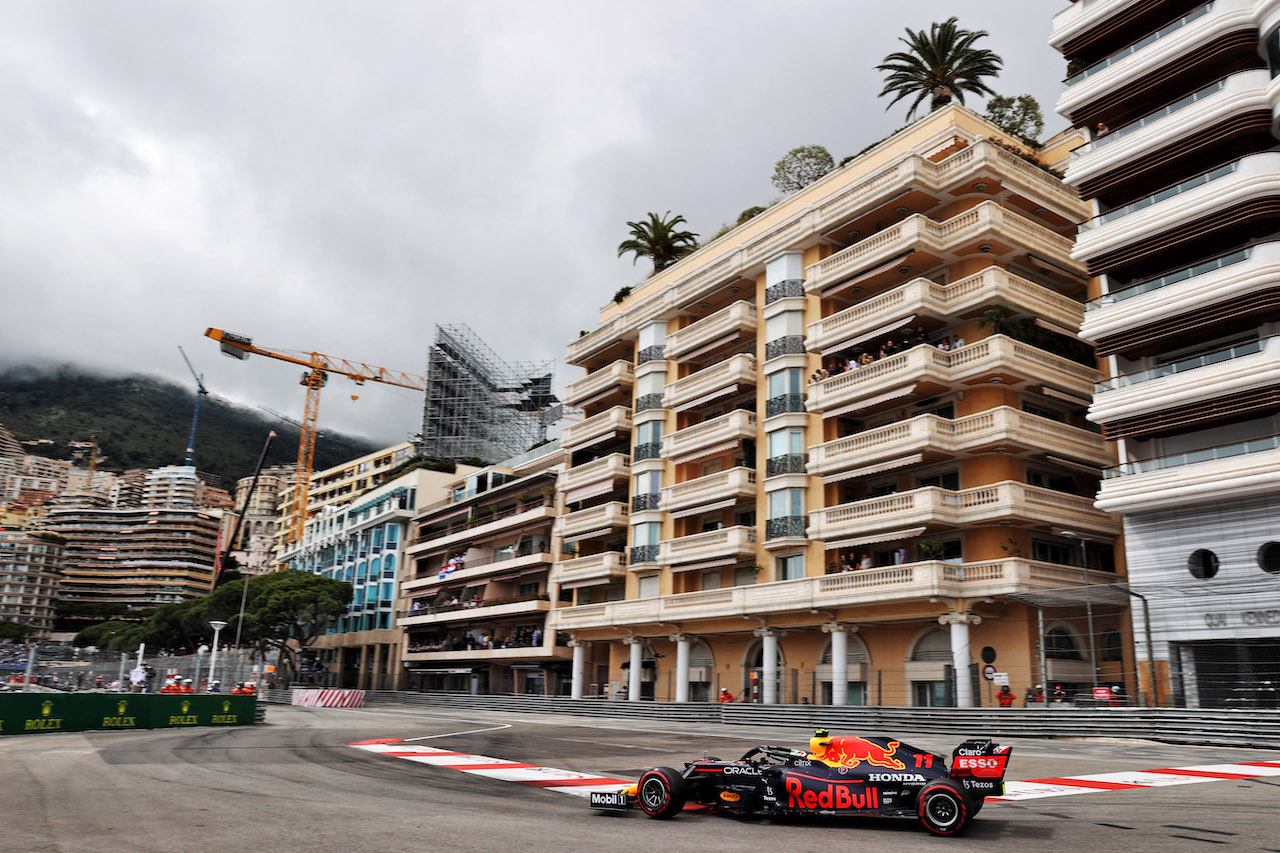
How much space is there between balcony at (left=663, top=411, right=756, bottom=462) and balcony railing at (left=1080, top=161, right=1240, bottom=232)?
1694 cm

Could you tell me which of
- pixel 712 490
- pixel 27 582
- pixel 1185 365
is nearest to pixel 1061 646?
pixel 1185 365

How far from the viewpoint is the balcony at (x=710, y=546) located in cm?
4409

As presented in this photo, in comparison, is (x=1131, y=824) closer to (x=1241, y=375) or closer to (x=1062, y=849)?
(x=1062, y=849)

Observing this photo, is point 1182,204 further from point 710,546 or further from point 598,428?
point 598,428

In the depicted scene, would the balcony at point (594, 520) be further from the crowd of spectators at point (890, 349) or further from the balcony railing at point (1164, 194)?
the balcony railing at point (1164, 194)

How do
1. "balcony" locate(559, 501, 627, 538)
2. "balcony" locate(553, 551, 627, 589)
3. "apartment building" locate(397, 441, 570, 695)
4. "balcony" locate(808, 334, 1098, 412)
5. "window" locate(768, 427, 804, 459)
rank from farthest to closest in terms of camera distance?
"apartment building" locate(397, 441, 570, 695)
"balcony" locate(559, 501, 627, 538)
"balcony" locate(553, 551, 627, 589)
"window" locate(768, 427, 804, 459)
"balcony" locate(808, 334, 1098, 412)

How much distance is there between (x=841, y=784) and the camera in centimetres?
1214

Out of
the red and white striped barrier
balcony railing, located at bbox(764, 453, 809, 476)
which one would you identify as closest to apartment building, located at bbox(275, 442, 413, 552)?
the red and white striped barrier

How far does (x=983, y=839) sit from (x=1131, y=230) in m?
28.3

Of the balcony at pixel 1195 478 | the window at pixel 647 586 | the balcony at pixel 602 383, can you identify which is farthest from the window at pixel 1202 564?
the balcony at pixel 602 383

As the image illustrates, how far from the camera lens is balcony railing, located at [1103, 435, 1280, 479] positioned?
28.4 meters

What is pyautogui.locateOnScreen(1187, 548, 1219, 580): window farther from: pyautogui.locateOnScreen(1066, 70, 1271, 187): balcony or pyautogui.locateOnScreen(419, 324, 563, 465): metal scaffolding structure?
pyautogui.locateOnScreen(419, 324, 563, 465): metal scaffolding structure

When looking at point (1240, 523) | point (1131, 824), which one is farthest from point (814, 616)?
point (1131, 824)

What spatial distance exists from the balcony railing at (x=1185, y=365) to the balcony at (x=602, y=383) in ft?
94.0
